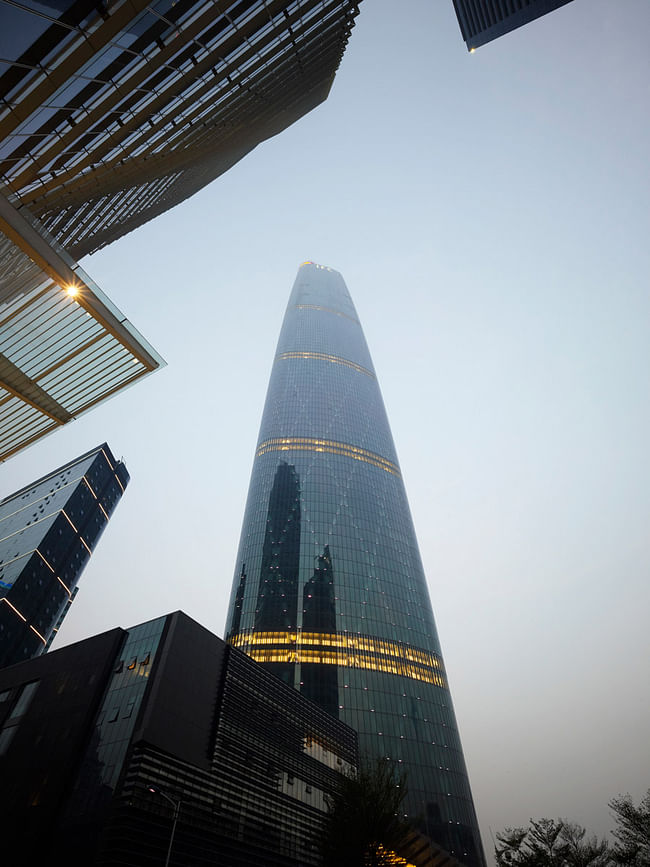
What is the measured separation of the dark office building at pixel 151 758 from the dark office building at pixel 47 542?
74442mm

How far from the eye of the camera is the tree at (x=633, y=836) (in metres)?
47.2

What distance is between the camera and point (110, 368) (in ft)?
82.9

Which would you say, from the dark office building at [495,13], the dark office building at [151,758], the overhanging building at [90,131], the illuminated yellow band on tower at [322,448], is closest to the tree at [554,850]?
the dark office building at [151,758]

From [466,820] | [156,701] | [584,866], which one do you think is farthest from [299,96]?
[466,820]

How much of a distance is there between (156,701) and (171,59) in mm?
41543

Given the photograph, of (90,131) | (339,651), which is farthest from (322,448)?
(90,131)

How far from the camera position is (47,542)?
120562 mm

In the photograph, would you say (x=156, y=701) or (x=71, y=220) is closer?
(x=71, y=220)

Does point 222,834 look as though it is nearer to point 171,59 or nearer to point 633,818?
point 633,818

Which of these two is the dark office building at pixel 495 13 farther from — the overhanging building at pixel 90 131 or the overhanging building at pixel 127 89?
the overhanging building at pixel 90 131

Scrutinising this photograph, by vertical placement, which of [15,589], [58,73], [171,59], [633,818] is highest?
[15,589]

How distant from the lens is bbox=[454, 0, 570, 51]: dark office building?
8975 cm

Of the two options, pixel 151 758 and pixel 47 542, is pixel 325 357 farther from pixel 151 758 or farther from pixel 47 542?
pixel 151 758

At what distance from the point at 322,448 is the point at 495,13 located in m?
101
